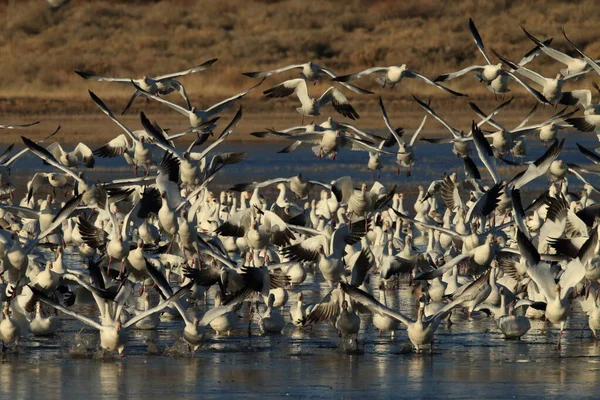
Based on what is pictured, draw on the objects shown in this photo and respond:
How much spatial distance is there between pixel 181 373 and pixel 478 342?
264 centimetres

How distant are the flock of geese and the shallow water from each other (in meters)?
0.18

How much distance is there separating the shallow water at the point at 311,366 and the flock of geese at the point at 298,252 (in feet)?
0.58

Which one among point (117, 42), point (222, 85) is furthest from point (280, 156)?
point (117, 42)

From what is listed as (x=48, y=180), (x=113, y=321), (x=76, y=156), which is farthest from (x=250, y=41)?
(x=113, y=321)

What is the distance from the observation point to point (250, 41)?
44594 mm

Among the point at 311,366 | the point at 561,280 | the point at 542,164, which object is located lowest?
the point at 311,366

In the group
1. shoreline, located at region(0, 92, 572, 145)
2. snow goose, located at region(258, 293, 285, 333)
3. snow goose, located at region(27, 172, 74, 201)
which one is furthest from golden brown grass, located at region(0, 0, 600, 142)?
snow goose, located at region(258, 293, 285, 333)

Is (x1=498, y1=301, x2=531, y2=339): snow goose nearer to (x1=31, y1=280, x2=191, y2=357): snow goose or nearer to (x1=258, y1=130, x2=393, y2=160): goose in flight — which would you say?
(x1=31, y1=280, x2=191, y2=357): snow goose

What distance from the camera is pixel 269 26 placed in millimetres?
47906

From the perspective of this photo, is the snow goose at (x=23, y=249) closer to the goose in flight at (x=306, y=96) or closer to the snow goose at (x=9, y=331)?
the snow goose at (x=9, y=331)

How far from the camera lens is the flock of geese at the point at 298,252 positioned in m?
11.6

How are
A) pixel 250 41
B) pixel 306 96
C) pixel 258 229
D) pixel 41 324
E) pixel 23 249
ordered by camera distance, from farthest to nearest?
pixel 250 41, pixel 306 96, pixel 258 229, pixel 23 249, pixel 41 324

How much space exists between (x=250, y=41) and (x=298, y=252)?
3210 cm

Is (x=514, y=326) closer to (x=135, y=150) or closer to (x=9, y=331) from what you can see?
(x=9, y=331)
